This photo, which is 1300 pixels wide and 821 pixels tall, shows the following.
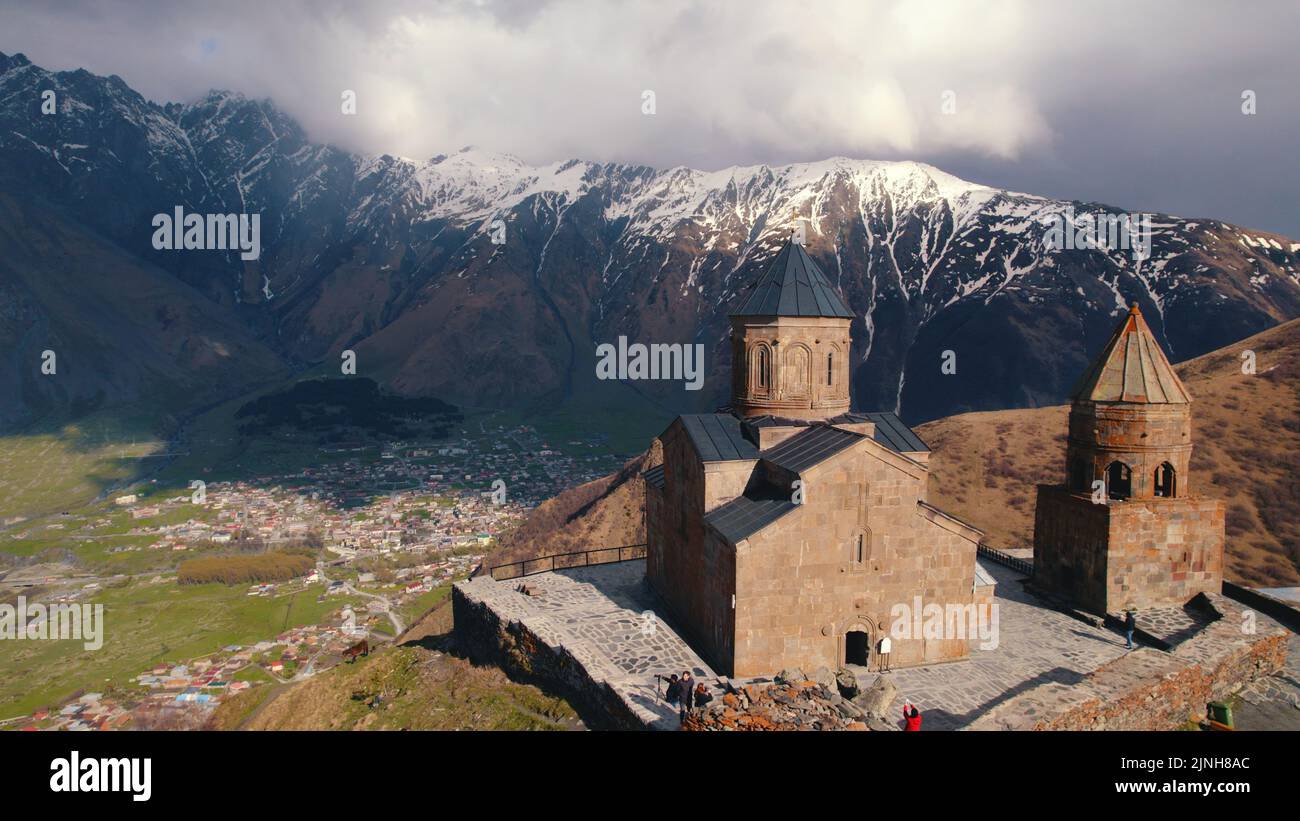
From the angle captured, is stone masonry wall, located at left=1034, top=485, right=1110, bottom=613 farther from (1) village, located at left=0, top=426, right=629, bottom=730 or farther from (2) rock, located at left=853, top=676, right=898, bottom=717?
(1) village, located at left=0, top=426, right=629, bottom=730

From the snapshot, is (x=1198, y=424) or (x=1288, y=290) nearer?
(x=1198, y=424)

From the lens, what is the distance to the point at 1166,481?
19.0m

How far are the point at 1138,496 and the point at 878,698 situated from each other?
31.9 feet

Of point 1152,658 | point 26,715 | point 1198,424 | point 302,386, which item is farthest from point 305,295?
point 1152,658

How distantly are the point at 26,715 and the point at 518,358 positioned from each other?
87.0m

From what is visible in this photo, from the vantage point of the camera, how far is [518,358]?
11600cm

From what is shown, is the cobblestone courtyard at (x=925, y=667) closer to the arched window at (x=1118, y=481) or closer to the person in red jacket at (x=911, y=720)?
the person in red jacket at (x=911, y=720)

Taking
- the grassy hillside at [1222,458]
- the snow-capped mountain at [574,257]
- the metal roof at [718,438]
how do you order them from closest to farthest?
the metal roof at [718,438] < the grassy hillside at [1222,458] < the snow-capped mountain at [574,257]

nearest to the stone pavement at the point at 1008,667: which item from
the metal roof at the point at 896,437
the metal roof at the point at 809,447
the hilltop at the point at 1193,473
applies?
the metal roof at the point at 809,447

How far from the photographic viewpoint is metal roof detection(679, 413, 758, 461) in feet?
58.1

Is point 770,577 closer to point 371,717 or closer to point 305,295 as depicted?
point 371,717

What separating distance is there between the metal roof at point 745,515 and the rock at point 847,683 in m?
3.09

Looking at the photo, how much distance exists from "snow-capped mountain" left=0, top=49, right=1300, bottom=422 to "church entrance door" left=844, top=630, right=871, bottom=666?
69058 mm

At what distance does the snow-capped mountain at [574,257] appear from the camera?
9206cm
